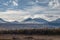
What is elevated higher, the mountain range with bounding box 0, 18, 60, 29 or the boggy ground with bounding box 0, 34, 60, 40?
the mountain range with bounding box 0, 18, 60, 29

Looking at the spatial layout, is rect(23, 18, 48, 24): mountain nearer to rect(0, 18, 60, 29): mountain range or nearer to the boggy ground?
rect(0, 18, 60, 29): mountain range

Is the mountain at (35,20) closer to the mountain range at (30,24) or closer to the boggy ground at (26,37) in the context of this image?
the mountain range at (30,24)

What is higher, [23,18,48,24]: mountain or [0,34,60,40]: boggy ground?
[23,18,48,24]: mountain

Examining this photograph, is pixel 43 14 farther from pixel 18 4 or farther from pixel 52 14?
pixel 18 4

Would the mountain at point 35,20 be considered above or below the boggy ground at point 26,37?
above

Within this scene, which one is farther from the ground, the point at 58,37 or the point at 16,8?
the point at 16,8

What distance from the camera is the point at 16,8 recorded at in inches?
51.3

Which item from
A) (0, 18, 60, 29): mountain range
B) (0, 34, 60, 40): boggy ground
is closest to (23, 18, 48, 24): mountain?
(0, 18, 60, 29): mountain range

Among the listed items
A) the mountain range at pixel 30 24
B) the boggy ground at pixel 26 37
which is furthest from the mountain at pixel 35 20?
the boggy ground at pixel 26 37

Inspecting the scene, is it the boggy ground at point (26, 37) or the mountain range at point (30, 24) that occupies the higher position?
the mountain range at point (30, 24)

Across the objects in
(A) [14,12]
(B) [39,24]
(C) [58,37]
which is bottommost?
(C) [58,37]

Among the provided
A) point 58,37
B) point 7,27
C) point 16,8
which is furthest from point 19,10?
point 58,37

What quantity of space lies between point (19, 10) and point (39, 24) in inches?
7.1

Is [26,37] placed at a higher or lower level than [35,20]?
lower
